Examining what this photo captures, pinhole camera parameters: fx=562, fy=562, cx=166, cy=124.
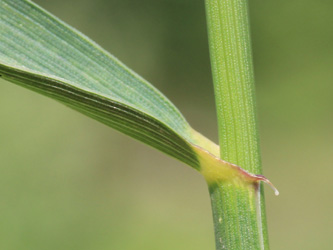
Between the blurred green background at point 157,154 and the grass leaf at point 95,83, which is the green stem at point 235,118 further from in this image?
the blurred green background at point 157,154

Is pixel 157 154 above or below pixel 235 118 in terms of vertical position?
above

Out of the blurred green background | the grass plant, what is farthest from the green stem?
the blurred green background

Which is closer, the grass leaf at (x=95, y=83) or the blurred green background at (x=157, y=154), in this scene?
the grass leaf at (x=95, y=83)

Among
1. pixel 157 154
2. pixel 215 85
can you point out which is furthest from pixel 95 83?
pixel 157 154

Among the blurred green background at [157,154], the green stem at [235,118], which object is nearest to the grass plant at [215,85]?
the green stem at [235,118]

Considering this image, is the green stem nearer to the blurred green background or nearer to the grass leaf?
the grass leaf

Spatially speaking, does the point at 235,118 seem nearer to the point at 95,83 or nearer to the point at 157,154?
the point at 95,83

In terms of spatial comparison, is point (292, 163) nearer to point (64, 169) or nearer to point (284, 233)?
point (284, 233)
